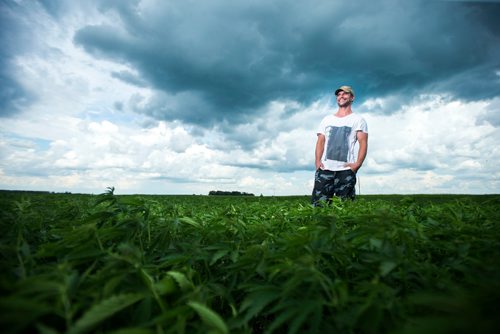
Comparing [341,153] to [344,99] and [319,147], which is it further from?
[344,99]

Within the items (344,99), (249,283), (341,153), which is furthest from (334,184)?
(249,283)

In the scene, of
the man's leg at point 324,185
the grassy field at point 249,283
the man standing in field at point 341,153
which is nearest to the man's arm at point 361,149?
the man standing in field at point 341,153

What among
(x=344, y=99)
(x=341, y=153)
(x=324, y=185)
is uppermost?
(x=344, y=99)

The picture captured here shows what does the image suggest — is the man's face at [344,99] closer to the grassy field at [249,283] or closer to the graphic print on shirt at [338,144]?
the graphic print on shirt at [338,144]

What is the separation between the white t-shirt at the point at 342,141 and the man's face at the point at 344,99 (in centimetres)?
35

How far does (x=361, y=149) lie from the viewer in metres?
7.12

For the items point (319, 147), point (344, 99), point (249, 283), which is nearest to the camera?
point (249, 283)

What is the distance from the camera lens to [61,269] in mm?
1212

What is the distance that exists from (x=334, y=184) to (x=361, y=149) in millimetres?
1011

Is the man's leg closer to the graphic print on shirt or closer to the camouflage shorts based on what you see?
the camouflage shorts

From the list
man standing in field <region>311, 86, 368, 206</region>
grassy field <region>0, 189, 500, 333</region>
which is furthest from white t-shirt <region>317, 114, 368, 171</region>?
grassy field <region>0, 189, 500, 333</region>

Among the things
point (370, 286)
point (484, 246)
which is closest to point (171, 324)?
point (370, 286)

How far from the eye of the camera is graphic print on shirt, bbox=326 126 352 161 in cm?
719

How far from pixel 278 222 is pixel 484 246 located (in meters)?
1.62
